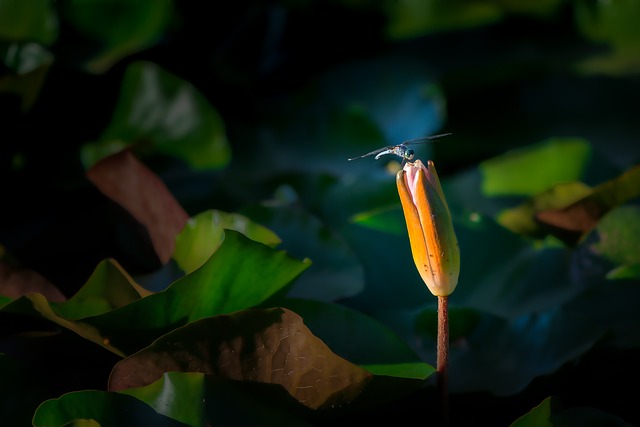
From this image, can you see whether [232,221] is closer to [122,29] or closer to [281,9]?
[122,29]

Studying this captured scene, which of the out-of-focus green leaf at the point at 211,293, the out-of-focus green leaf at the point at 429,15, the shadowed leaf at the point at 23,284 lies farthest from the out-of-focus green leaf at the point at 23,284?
the out-of-focus green leaf at the point at 429,15

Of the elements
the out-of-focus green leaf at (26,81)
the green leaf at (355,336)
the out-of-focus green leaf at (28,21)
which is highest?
the out-of-focus green leaf at (28,21)

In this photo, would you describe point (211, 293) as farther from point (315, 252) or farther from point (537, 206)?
point (537, 206)

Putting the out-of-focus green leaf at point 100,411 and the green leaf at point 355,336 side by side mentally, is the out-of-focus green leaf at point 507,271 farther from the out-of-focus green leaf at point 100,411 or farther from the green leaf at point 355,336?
the out-of-focus green leaf at point 100,411

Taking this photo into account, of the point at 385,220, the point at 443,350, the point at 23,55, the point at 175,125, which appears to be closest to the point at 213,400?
the point at 443,350

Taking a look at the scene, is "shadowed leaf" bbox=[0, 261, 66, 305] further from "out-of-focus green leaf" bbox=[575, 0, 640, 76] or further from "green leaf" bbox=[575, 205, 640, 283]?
"out-of-focus green leaf" bbox=[575, 0, 640, 76]

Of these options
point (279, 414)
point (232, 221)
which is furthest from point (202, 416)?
point (232, 221)
